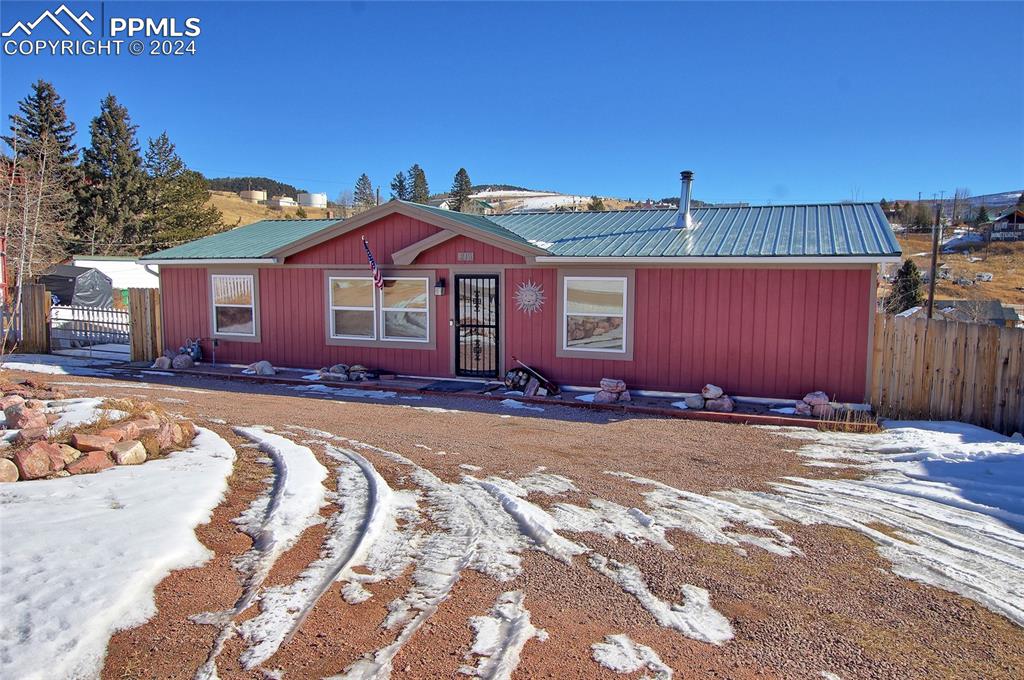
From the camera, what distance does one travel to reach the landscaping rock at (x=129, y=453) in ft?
16.3

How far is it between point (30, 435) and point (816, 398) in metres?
8.80

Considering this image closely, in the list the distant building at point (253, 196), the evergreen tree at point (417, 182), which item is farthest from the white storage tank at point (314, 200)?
the evergreen tree at point (417, 182)

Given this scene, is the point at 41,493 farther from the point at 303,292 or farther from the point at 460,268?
the point at 303,292

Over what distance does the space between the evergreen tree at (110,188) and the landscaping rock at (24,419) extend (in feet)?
112

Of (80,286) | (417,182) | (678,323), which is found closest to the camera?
(678,323)

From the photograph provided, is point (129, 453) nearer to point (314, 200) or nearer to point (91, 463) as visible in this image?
point (91, 463)

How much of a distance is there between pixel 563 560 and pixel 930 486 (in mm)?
3665

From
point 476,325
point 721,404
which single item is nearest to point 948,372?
point 721,404

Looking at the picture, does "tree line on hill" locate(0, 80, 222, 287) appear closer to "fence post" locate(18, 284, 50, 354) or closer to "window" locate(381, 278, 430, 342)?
"fence post" locate(18, 284, 50, 354)

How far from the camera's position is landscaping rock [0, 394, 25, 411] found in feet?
21.4

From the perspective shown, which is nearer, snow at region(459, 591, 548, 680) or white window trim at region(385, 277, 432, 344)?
snow at region(459, 591, 548, 680)

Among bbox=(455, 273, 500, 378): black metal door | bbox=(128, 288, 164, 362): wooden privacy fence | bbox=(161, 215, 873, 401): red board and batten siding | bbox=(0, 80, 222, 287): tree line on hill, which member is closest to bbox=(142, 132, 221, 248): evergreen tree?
bbox=(0, 80, 222, 287): tree line on hill

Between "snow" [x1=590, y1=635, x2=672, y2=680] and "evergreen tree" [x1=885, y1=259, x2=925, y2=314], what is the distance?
115ft

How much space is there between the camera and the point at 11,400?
6844 mm
